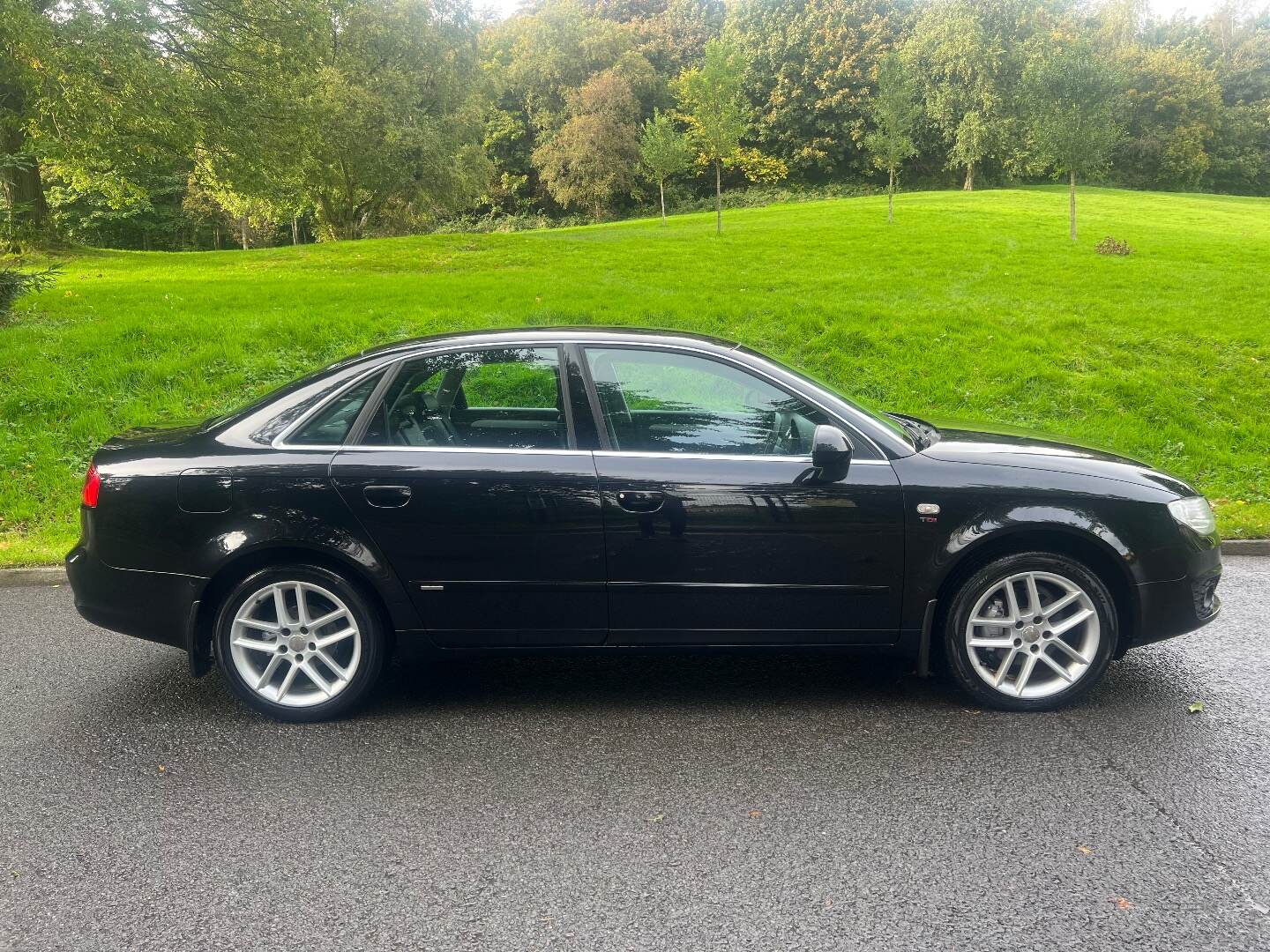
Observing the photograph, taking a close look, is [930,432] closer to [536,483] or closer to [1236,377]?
[536,483]

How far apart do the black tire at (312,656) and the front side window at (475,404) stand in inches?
24.9

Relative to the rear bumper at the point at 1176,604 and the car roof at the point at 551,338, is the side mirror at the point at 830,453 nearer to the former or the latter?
the car roof at the point at 551,338

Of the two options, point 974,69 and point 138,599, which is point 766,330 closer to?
point 138,599

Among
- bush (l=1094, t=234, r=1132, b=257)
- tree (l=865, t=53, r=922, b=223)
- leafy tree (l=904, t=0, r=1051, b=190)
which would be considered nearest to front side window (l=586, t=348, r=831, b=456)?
bush (l=1094, t=234, r=1132, b=257)

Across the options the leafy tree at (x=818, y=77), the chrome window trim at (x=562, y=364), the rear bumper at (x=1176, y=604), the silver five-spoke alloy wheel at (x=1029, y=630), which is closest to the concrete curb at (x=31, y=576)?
the chrome window trim at (x=562, y=364)

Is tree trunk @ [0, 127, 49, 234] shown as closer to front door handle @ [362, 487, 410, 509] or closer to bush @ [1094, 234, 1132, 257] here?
front door handle @ [362, 487, 410, 509]

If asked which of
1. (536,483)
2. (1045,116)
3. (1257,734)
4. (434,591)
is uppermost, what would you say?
(1045,116)

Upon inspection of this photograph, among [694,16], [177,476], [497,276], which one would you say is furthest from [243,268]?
[694,16]

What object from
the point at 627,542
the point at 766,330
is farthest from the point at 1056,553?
the point at 766,330

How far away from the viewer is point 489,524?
4043 millimetres

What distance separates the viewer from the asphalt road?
273 cm

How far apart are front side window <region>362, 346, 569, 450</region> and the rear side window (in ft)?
0.29

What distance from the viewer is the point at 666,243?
2548 centimetres

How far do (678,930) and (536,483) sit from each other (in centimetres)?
190
